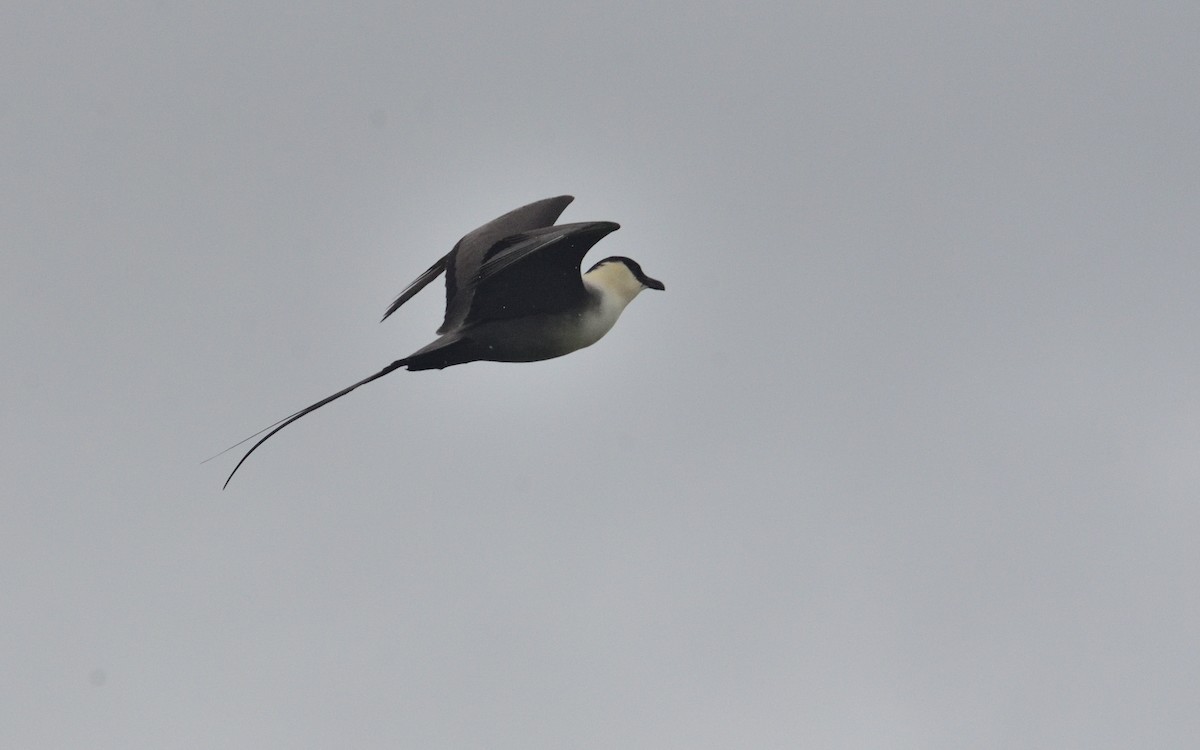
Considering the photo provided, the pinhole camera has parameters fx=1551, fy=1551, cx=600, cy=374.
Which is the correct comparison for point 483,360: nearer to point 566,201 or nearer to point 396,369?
point 396,369

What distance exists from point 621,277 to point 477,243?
1.59 meters

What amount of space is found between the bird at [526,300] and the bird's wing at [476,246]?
1 centimetres

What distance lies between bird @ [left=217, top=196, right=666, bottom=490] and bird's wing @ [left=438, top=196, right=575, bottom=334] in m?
0.01

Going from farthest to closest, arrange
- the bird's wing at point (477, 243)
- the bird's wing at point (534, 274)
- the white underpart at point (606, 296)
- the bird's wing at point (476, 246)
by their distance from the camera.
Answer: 1. the bird's wing at point (477, 243)
2. the white underpart at point (606, 296)
3. the bird's wing at point (476, 246)
4. the bird's wing at point (534, 274)

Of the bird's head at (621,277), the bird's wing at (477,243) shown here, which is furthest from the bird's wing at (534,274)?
the bird's head at (621,277)

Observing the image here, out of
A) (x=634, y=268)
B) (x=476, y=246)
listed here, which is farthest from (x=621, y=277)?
(x=476, y=246)

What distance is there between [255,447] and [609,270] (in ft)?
15.2

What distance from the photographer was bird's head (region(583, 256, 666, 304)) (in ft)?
53.0

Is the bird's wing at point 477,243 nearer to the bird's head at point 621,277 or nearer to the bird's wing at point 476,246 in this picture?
the bird's wing at point 476,246

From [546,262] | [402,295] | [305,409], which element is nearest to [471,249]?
[402,295]

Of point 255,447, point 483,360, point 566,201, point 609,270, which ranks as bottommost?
point 255,447

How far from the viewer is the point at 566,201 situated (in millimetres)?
17719

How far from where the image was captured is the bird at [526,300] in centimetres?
1387

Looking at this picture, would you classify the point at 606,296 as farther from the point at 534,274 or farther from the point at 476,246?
the point at 476,246
